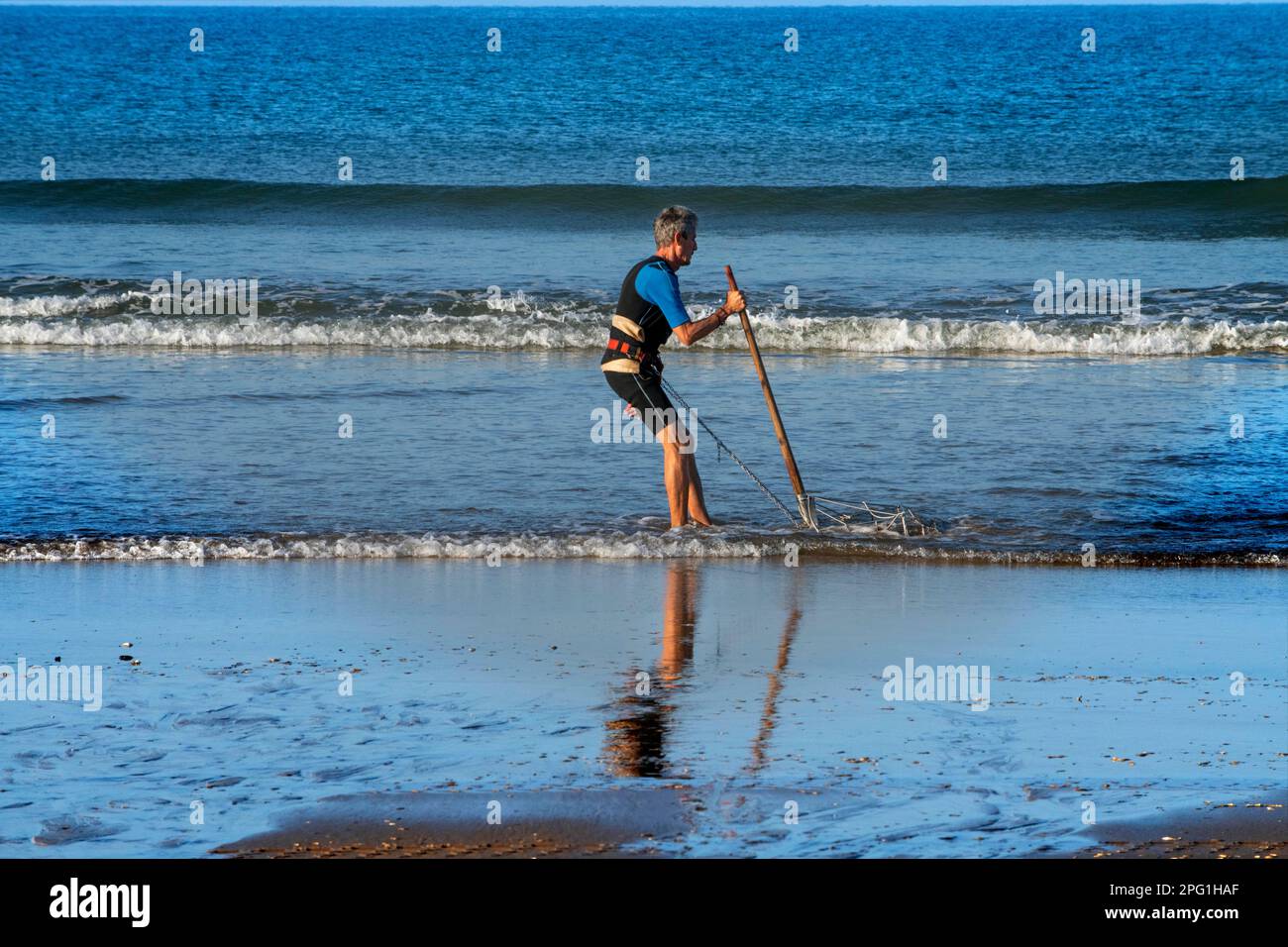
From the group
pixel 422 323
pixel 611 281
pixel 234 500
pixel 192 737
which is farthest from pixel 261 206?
pixel 192 737

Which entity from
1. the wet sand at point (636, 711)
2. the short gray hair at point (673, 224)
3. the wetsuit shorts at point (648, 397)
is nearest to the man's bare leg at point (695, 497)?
the wetsuit shorts at point (648, 397)

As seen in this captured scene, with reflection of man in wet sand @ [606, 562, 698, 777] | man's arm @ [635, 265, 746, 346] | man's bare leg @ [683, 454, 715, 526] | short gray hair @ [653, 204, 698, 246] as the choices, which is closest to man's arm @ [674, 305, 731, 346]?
man's arm @ [635, 265, 746, 346]

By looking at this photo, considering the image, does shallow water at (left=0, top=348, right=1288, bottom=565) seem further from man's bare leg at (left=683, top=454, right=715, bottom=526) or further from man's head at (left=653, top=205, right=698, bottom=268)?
man's head at (left=653, top=205, right=698, bottom=268)

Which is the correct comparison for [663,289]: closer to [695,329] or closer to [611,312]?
[695,329]

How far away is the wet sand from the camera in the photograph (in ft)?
14.6

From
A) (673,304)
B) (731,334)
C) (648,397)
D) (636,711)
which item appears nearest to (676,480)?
(648,397)

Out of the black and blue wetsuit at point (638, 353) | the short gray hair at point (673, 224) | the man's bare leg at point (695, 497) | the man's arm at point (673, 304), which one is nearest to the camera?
the man's arm at point (673, 304)

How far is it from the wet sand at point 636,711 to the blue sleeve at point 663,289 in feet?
4.25

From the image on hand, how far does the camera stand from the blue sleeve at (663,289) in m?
8.14

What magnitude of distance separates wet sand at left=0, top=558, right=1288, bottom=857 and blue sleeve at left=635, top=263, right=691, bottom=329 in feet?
4.25

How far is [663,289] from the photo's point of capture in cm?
820

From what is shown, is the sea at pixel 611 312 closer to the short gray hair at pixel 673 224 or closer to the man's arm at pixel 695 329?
the man's arm at pixel 695 329

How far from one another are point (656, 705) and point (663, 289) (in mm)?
3086
